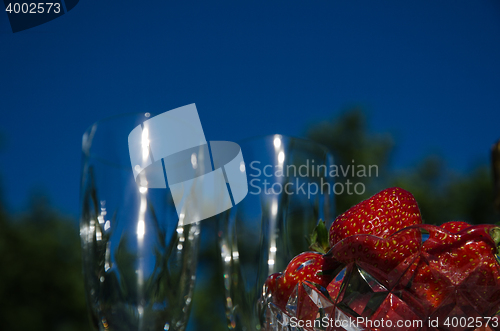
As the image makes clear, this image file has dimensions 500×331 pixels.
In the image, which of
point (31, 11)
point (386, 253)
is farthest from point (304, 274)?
point (31, 11)

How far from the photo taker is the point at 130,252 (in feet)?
1.49

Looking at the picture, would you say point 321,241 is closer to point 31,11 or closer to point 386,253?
point 386,253

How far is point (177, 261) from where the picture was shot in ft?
1.53

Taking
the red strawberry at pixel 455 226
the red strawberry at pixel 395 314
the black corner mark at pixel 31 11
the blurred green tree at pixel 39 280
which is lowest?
the blurred green tree at pixel 39 280

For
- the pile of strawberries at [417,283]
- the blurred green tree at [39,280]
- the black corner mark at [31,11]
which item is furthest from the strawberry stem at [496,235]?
the blurred green tree at [39,280]

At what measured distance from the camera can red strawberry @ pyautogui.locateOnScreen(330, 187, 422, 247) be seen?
42 cm

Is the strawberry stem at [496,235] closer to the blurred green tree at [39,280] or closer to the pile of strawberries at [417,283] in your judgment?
the pile of strawberries at [417,283]

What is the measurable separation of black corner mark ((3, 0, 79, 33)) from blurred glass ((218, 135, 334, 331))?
3.46 feet

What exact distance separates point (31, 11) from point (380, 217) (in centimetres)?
164

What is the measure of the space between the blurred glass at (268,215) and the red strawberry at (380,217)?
80mm

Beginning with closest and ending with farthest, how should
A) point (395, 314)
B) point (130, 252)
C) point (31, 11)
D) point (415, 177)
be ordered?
point (395, 314)
point (130, 252)
point (31, 11)
point (415, 177)

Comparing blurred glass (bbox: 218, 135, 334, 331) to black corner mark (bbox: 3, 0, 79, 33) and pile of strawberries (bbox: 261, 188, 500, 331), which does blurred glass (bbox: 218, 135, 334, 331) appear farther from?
black corner mark (bbox: 3, 0, 79, 33)

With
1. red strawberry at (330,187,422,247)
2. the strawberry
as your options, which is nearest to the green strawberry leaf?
red strawberry at (330,187,422,247)

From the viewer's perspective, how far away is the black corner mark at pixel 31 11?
56.0 inches
